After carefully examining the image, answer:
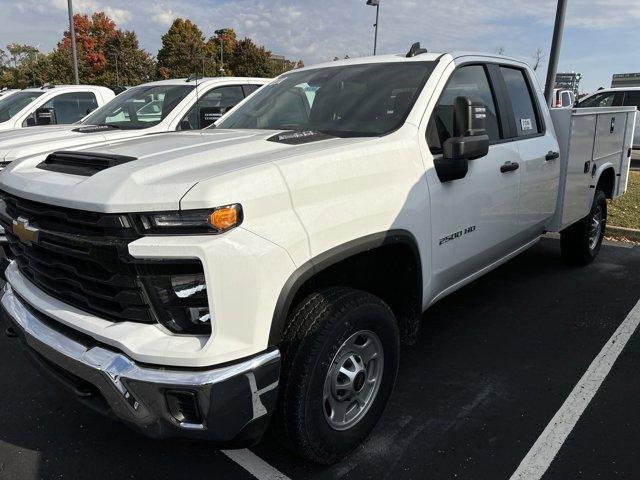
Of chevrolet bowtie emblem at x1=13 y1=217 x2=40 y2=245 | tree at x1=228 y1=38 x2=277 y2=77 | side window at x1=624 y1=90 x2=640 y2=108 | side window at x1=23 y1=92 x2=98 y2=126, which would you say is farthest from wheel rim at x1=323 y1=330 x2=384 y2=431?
tree at x1=228 y1=38 x2=277 y2=77

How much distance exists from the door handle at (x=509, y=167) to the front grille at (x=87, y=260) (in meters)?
2.50

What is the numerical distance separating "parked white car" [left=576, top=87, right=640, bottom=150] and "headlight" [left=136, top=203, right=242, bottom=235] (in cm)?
1483

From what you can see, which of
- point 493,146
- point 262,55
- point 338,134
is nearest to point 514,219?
point 493,146

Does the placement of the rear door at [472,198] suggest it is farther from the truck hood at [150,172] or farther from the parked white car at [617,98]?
the parked white car at [617,98]

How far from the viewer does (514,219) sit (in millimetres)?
3879

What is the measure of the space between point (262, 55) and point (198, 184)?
6576 cm

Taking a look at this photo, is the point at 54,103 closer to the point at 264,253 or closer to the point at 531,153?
the point at 531,153

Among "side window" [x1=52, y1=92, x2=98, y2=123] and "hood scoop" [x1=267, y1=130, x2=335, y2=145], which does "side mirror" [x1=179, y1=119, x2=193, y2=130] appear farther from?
"hood scoop" [x1=267, y1=130, x2=335, y2=145]

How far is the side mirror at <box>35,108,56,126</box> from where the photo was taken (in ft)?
25.4

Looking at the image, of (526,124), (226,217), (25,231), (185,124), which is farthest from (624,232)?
(25,231)

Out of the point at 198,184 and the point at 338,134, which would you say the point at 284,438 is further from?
the point at 338,134

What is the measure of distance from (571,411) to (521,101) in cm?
236

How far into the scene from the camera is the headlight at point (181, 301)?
1.99 metres

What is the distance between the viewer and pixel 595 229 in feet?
18.7
